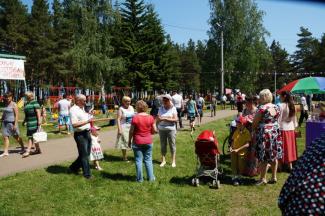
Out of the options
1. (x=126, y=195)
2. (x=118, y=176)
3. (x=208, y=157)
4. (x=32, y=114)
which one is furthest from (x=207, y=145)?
(x=32, y=114)

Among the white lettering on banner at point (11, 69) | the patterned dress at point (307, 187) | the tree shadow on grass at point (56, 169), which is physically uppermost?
the white lettering on banner at point (11, 69)

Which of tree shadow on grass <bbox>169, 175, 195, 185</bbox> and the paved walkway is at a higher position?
the paved walkway

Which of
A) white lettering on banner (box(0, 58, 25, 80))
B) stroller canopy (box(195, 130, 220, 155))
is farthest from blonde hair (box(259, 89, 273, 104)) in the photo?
white lettering on banner (box(0, 58, 25, 80))

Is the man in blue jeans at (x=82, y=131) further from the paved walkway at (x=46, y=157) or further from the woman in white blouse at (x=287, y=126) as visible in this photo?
the woman in white blouse at (x=287, y=126)

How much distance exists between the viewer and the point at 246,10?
51.2 metres

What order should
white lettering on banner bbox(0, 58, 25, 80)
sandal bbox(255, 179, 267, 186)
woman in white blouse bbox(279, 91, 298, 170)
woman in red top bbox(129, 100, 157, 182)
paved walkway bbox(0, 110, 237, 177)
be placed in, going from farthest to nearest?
white lettering on banner bbox(0, 58, 25, 80)
paved walkway bbox(0, 110, 237, 177)
woman in white blouse bbox(279, 91, 298, 170)
woman in red top bbox(129, 100, 157, 182)
sandal bbox(255, 179, 267, 186)

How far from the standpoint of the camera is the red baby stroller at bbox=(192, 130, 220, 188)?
7.21m

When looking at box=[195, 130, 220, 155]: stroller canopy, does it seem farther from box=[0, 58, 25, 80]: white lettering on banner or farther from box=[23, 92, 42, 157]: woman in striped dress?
box=[0, 58, 25, 80]: white lettering on banner

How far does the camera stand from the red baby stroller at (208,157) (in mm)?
7215

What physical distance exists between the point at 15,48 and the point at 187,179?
4891cm

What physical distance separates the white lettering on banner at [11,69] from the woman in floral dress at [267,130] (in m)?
17.0

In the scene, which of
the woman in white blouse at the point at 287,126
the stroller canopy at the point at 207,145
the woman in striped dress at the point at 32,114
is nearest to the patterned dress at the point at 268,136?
the stroller canopy at the point at 207,145

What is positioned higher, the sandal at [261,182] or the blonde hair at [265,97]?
the blonde hair at [265,97]

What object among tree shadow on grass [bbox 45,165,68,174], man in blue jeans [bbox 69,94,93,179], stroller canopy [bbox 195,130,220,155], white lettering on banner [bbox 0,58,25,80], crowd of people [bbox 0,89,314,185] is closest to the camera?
crowd of people [bbox 0,89,314,185]
